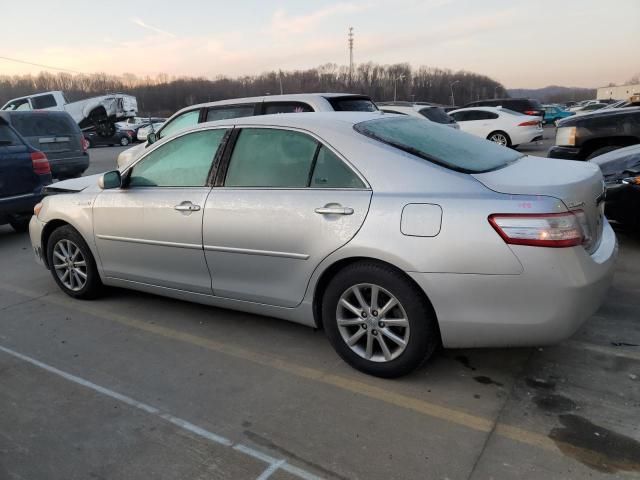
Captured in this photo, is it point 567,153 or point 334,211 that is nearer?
point 334,211

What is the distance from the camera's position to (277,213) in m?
3.36

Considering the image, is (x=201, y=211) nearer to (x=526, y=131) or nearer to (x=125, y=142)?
(x=526, y=131)

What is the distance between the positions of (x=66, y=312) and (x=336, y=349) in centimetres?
256

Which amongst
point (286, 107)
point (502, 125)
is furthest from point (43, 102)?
point (286, 107)

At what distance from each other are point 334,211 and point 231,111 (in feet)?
15.2

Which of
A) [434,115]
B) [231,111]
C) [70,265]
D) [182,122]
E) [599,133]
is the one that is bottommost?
[70,265]

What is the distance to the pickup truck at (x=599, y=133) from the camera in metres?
7.44

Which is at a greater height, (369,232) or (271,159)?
(271,159)

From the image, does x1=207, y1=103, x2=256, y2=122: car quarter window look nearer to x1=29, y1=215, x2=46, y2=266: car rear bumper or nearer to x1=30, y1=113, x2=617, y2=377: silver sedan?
x1=29, y1=215, x2=46, y2=266: car rear bumper

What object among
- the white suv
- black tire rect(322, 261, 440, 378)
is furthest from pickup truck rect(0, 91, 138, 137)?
black tire rect(322, 261, 440, 378)

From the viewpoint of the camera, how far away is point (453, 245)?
276cm

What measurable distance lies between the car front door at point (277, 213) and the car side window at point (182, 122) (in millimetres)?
4205

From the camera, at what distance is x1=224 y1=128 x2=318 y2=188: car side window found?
341 cm

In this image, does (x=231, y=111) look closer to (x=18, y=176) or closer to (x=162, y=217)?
(x=18, y=176)
